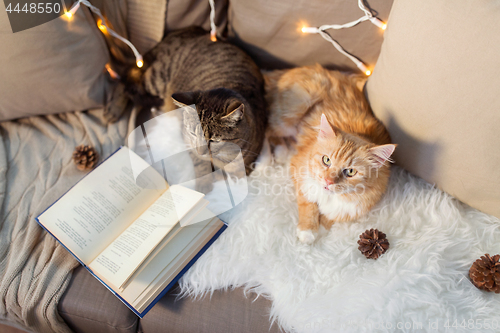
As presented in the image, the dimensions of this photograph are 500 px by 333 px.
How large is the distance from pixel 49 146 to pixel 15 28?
1.48ft

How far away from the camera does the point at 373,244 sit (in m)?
0.89

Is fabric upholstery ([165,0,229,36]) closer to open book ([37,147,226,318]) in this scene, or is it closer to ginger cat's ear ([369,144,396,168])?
open book ([37,147,226,318])

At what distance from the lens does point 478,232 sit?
3.01ft

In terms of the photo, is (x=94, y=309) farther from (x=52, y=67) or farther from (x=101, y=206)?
(x=52, y=67)

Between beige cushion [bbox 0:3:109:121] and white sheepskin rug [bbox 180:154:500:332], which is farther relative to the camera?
beige cushion [bbox 0:3:109:121]

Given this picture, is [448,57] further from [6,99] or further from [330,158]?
[6,99]

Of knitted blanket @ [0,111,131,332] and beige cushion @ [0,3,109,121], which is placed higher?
beige cushion @ [0,3,109,121]

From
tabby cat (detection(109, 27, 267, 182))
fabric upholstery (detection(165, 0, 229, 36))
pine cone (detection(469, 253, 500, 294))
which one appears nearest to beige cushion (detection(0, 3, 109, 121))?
tabby cat (detection(109, 27, 267, 182))

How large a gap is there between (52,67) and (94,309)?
35.9 inches

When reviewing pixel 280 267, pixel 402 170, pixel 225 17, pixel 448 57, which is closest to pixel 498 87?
pixel 448 57

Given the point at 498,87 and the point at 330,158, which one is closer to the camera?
the point at 498,87

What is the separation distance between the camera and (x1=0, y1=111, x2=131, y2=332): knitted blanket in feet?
2.79

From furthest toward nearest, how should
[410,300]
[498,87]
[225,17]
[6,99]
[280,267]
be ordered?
[225,17]
[6,99]
[280,267]
[410,300]
[498,87]

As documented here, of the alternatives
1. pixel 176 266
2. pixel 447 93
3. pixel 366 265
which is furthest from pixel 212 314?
pixel 447 93
